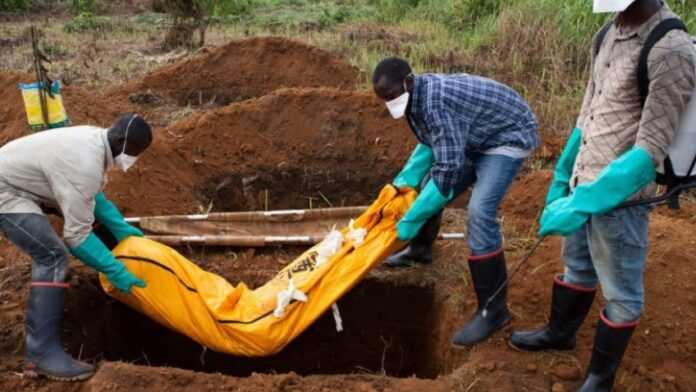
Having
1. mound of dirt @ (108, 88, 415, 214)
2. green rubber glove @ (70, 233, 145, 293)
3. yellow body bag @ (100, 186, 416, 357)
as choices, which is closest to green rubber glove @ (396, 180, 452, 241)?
yellow body bag @ (100, 186, 416, 357)

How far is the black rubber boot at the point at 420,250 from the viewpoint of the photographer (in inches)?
160

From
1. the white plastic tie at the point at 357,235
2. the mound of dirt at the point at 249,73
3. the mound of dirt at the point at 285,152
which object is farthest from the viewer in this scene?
the mound of dirt at the point at 249,73

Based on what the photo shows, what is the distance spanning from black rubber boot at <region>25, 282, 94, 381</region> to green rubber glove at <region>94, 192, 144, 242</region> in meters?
0.60

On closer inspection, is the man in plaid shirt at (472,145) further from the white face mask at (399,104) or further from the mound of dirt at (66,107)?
the mound of dirt at (66,107)

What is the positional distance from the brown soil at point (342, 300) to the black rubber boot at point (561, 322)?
60 mm

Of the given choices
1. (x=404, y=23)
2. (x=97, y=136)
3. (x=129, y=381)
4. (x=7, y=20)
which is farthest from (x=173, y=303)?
(x=7, y=20)

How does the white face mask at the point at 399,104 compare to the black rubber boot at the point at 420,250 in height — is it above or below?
above

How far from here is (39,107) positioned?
15.9 feet

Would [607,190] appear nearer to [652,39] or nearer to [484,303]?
[652,39]

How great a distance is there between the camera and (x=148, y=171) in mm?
5258

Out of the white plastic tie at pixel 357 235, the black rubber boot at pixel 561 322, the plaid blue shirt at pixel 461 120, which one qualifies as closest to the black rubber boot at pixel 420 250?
the white plastic tie at pixel 357 235

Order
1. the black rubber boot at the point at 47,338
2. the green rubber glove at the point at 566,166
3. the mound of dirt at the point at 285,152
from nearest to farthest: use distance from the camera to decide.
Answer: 1. the green rubber glove at the point at 566,166
2. the black rubber boot at the point at 47,338
3. the mound of dirt at the point at 285,152

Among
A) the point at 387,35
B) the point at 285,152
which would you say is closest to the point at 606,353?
the point at 285,152

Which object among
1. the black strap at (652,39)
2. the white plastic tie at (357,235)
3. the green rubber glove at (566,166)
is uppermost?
the black strap at (652,39)
